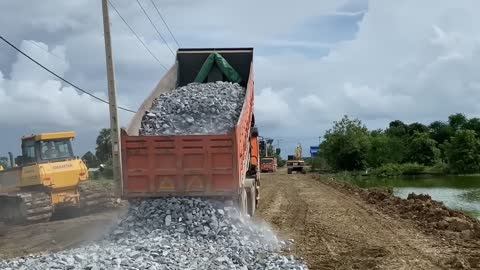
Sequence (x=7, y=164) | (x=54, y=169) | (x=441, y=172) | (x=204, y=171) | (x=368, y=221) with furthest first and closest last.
A: (x=441, y=172)
(x=7, y=164)
(x=54, y=169)
(x=368, y=221)
(x=204, y=171)

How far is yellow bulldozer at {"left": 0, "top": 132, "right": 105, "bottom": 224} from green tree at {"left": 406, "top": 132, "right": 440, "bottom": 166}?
6203cm

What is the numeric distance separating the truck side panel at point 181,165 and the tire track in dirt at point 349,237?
6.22ft

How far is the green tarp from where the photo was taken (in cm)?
1467

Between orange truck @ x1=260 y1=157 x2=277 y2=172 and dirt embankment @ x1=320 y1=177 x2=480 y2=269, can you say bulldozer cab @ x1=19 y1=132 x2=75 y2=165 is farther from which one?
orange truck @ x1=260 y1=157 x2=277 y2=172

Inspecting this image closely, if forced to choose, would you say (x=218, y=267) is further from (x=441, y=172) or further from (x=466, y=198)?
(x=441, y=172)

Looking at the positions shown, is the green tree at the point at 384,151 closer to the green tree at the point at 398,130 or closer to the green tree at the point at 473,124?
the green tree at the point at 398,130

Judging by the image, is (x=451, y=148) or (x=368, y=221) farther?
(x=451, y=148)

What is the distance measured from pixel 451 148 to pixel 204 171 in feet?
197

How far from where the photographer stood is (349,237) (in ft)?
36.0

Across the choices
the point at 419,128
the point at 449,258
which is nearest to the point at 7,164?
the point at 449,258

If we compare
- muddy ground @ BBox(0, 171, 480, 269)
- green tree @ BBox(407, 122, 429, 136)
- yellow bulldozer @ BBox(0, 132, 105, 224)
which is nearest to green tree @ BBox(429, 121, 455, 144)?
green tree @ BBox(407, 122, 429, 136)

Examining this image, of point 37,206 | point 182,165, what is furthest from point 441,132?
point 182,165

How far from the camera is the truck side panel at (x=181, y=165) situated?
10461 mm

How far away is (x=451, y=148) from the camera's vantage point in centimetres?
6512
